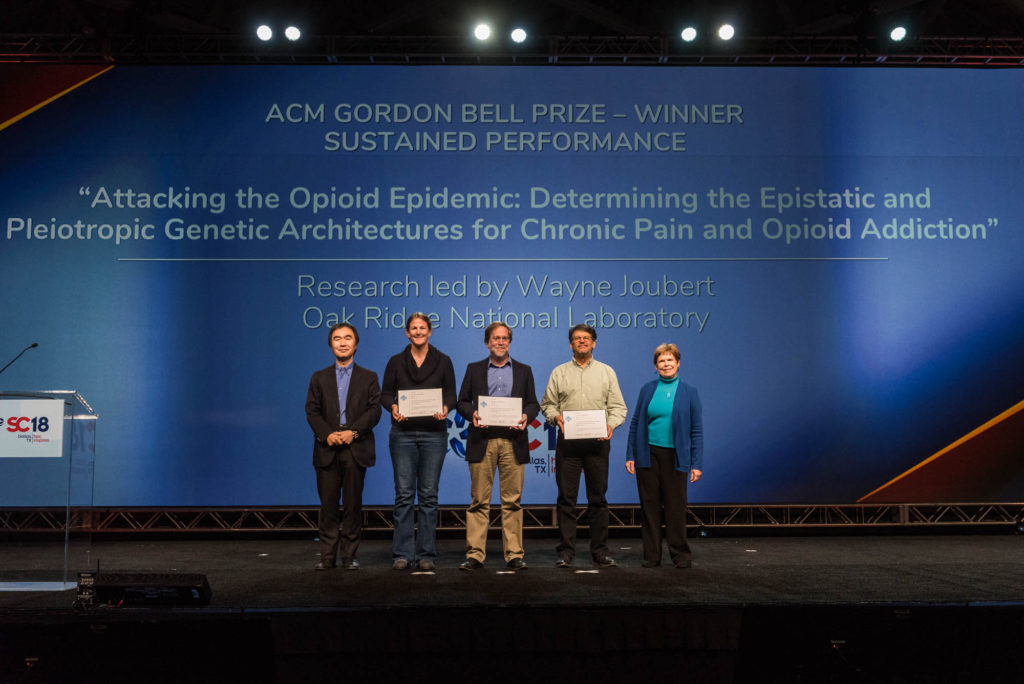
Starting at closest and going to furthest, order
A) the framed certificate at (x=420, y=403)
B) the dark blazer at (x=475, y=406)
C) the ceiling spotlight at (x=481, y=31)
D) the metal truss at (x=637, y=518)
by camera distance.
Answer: the framed certificate at (x=420, y=403) → the dark blazer at (x=475, y=406) → the metal truss at (x=637, y=518) → the ceiling spotlight at (x=481, y=31)

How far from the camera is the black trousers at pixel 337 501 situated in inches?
178

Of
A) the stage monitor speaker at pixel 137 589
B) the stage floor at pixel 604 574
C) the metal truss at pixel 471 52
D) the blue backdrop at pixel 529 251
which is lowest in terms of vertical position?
the stage floor at pixel 604 574

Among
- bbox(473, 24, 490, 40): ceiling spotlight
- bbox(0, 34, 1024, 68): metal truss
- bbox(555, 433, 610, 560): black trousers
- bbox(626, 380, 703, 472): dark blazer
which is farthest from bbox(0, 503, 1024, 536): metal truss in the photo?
bbox(473, 24, 490, 40): ceiling spotlight

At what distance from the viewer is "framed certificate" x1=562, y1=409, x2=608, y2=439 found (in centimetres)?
453

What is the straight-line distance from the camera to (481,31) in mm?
6020

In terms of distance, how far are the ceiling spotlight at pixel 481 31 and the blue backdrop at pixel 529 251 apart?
299mm

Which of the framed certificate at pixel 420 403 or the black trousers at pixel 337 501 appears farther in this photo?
the black trousers at pixel 337 501

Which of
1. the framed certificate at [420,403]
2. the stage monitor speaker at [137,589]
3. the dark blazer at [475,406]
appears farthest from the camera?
the dark blazer at [475,406]

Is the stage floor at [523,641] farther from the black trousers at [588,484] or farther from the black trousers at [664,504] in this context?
the black trousers at [588,484]

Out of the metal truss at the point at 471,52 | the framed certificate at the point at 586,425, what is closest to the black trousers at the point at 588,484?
the framed certificate at the point at 586,425

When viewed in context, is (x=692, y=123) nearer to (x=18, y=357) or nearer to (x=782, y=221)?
(x=782, y=221)

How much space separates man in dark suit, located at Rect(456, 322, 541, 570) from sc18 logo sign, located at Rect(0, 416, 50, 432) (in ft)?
6.78

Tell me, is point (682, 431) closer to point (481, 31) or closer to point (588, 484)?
point (588, 484)

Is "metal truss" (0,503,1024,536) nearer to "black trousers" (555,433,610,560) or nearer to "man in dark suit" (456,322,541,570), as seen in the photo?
"black trousers" (555,433,610,560)
